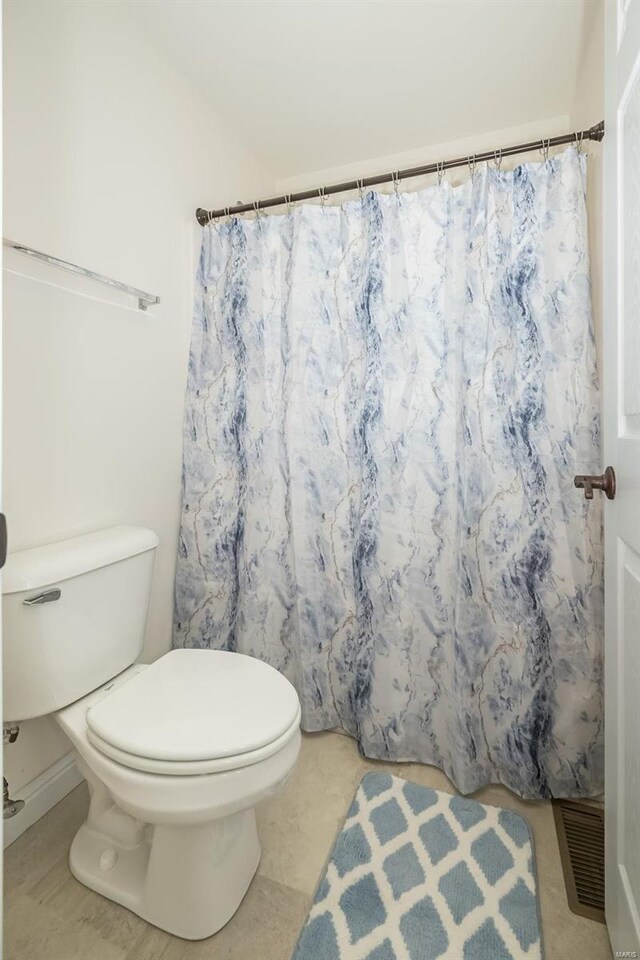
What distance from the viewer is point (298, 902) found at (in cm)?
114

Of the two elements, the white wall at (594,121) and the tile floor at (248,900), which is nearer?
the tile floor at (248,900)

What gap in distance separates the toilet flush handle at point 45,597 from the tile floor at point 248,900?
2.31 ft

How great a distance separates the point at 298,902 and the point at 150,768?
548mm

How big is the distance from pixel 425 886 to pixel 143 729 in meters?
0.79

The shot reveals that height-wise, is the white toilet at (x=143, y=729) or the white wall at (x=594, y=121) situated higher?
the white wall at (x=594, y=121)

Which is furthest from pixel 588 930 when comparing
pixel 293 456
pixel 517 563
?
pixel 293 456

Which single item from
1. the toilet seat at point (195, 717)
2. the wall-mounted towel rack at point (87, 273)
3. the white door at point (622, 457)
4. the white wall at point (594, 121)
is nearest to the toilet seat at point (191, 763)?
the toilet seat at point (195, 717)

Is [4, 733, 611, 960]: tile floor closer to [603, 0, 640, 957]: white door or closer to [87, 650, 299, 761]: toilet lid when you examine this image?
[603, 0, 640, 957]: white door

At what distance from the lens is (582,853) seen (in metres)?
1.26

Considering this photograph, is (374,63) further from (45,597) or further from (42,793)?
(42,793)

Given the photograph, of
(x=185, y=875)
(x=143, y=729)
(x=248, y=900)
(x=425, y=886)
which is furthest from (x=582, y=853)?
(x=143, y=729)

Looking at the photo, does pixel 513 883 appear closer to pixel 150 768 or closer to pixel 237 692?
pixel 237 692

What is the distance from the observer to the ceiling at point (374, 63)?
1.41m

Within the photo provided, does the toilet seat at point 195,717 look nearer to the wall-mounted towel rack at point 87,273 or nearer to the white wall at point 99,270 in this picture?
the white wall at point 99,270
